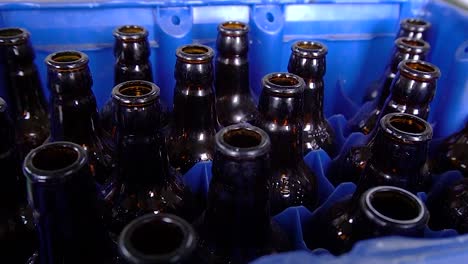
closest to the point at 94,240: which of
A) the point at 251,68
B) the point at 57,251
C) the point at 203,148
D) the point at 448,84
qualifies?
the point at 57,251

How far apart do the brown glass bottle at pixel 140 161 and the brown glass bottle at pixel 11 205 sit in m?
0.12

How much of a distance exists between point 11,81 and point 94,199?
42 centimetres

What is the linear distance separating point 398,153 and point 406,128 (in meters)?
0.06

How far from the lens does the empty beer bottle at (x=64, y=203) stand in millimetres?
441

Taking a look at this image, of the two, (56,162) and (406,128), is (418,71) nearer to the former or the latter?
(406,128)

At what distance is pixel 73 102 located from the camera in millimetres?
661

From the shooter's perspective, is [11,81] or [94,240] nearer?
[94,240]

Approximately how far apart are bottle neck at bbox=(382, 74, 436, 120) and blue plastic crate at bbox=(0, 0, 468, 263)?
13 centimetres

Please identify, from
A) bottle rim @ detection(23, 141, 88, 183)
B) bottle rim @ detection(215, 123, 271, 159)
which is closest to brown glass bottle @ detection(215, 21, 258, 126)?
bottle rim @ detection(215, 123, 271, 159)

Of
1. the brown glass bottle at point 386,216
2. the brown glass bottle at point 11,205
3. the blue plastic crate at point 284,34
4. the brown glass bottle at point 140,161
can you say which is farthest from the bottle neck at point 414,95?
the brown glass bottle at point 11,205

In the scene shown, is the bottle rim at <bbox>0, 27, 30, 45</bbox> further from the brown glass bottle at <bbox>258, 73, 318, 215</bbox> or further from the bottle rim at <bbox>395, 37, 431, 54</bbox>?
the bottle rim at <bbox>395, 37, 431, 54</bbox>

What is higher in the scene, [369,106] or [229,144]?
[229,144]

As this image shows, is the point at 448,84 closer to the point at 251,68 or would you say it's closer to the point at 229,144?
the point at 251,68

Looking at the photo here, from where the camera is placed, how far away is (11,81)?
0.78 m
